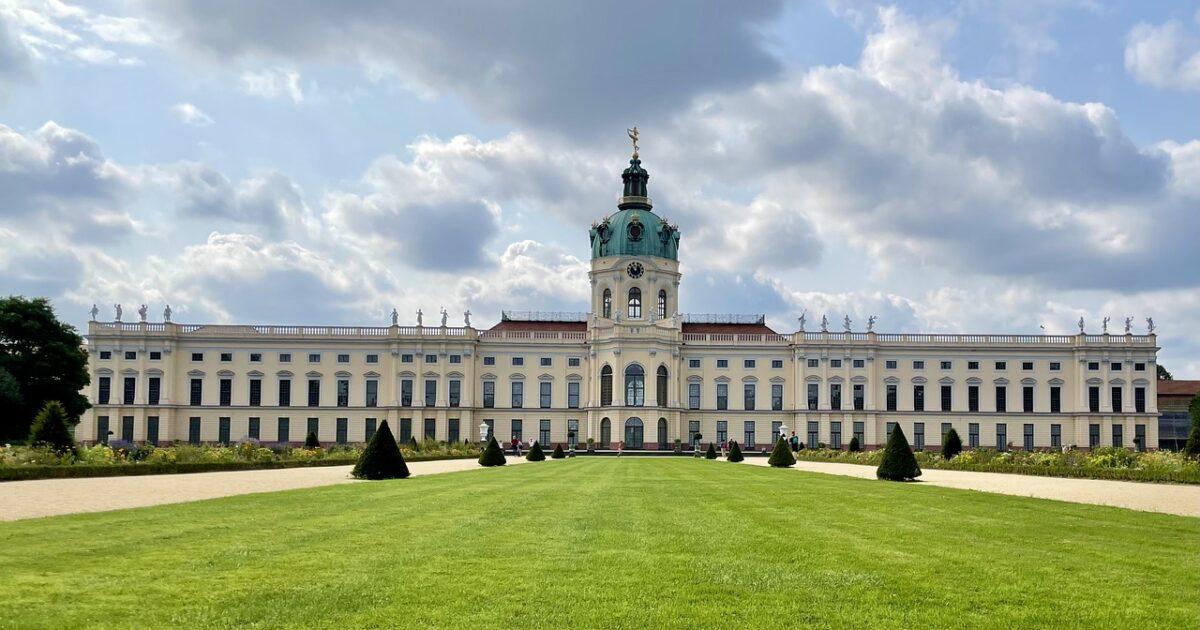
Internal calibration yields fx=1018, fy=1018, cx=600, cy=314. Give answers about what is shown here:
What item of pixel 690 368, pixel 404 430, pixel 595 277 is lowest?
pixel 404 430

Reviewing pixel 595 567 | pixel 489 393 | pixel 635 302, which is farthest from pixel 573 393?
pixel 595 567

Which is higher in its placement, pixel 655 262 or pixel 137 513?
pixel 655 262

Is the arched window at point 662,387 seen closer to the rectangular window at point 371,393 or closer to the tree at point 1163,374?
the rectangular window at point 371,393

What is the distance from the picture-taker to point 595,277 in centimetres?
9150

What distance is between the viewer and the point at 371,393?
85.9 m

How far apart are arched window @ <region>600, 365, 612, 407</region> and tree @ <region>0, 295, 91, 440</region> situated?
38551 millimetres

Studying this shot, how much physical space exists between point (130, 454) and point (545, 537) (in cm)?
2879

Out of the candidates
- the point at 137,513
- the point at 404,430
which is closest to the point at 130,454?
the point at 137,513

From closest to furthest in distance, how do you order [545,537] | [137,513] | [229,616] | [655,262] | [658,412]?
[229,616] < [545,537] < [137,513] < [658,412] < [655,262]

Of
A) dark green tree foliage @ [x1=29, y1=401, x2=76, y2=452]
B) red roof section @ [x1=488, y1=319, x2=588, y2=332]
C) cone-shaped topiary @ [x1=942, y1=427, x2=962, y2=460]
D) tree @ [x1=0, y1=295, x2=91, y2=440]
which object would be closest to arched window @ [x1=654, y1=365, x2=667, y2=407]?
red roof section @ [x1=488, y1=319, x2=588, y2=332]

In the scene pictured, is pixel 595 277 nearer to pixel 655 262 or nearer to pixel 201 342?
pixel 655 262

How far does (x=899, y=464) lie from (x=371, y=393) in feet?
199

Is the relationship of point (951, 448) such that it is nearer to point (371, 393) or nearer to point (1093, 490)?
point (1093, 490)

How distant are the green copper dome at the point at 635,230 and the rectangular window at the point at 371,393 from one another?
74.4 feet
